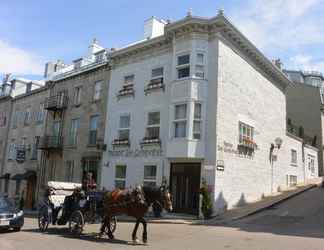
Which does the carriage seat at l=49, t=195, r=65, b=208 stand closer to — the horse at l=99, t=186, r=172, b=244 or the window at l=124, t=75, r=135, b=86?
the horse at l=99, t=186, r=172, b=244

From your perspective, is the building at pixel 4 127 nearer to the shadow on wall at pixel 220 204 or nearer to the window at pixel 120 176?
the window at pixel 120 176

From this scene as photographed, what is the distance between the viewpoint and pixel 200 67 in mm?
19719

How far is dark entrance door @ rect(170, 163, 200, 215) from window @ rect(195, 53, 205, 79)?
16.1 feet

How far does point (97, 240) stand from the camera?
10.9m

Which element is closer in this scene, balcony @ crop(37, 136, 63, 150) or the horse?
the horse

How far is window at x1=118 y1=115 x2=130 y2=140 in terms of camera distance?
74.5ft

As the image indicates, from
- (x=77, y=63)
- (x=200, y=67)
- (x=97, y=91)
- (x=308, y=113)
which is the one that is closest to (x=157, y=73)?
(x=200, y=67)

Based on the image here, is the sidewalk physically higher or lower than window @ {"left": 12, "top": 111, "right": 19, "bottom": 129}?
lower

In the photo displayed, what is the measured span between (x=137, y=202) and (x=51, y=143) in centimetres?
1912

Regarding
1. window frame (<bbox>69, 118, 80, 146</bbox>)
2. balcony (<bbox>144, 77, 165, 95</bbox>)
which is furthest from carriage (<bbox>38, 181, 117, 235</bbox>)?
window frame (<bbox>69, 118, 80, 146</bbox>)

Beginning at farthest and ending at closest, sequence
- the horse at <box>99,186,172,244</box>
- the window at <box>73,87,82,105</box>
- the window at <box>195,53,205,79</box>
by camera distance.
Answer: the window at <box>73,87,82,105</box>, the window at <box>195,53,205,79</box>, the horse at <box>99,186,172,244</box>

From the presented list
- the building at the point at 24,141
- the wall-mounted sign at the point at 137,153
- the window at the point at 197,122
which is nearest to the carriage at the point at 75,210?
the wall-mounted sign at the point at 137,153

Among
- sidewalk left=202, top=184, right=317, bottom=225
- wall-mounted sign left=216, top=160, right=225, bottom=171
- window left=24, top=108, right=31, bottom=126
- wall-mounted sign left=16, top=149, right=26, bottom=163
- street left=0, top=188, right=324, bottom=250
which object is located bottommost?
street left=0, top=188, right=324, bottom=250

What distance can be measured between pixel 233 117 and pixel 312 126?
18.2m
